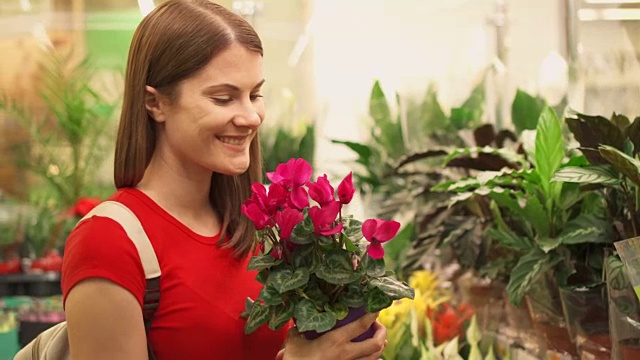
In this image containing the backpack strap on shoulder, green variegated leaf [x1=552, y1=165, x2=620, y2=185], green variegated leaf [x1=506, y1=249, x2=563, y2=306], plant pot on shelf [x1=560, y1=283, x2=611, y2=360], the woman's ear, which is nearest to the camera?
the backpack strap on shoulder

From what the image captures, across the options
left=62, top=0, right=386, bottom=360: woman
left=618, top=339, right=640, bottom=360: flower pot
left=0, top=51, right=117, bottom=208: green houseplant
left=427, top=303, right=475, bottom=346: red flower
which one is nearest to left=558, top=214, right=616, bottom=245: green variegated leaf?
left=618, top=339, right=640, bottom=360: flower pot

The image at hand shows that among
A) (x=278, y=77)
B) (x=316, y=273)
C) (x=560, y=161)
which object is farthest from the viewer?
(x=278, y=77)

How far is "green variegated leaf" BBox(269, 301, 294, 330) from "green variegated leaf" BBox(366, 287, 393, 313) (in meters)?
0.12

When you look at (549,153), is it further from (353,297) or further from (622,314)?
(353,297)

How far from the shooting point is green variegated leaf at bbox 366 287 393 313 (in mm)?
1499

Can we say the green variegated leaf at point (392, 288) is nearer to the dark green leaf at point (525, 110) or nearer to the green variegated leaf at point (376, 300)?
the green variegated leaf at point (376, 300)

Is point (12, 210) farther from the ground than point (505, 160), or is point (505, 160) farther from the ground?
point (505, 160)

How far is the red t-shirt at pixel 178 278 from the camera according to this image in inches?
60.4

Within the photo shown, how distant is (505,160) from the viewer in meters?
2.79

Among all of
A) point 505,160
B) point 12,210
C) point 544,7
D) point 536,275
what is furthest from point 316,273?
point 544,7

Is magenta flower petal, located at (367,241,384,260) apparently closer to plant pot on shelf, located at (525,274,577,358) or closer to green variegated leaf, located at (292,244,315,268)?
green variegated leaf, located at (292,244,315,268)

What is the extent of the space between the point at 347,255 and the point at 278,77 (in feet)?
13.1

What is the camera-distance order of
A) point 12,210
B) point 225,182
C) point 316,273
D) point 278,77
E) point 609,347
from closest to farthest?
1. point 316,273
2. point 225,182
3. point 609,347
4. point 12,210
5. point 278,77

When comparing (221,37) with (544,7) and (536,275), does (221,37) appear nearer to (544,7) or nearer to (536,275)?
(536,275)
